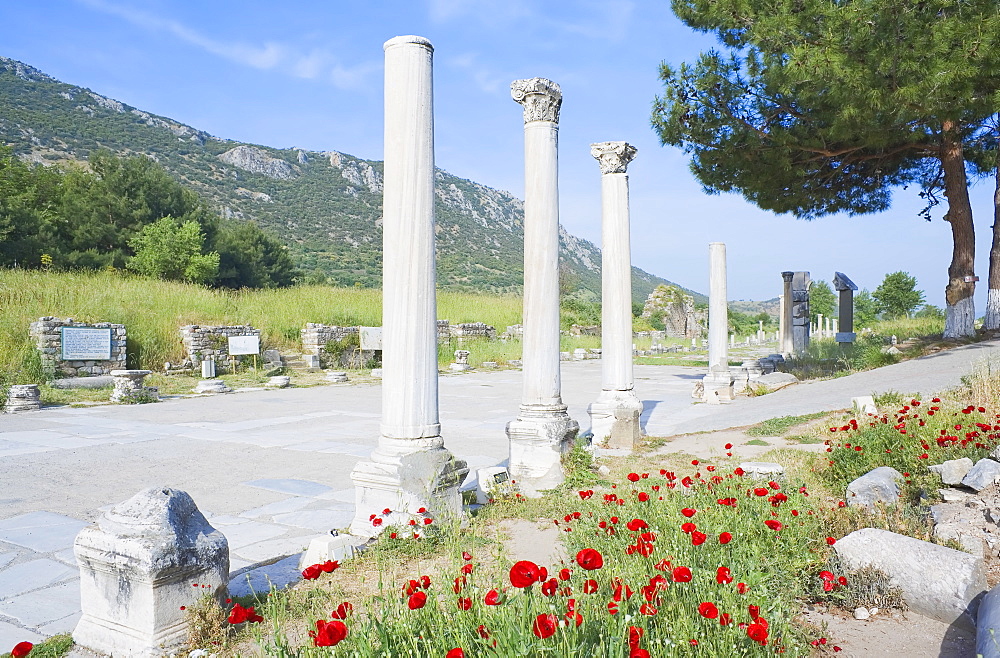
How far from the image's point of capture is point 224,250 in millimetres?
35938

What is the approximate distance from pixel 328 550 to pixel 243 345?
16983 mm

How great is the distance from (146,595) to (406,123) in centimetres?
360

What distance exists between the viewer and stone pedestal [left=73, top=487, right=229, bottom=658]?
3.28 metres

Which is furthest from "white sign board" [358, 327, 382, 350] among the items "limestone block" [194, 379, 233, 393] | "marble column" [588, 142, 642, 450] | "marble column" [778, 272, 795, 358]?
"marble column" [588, 142, 642, 450]

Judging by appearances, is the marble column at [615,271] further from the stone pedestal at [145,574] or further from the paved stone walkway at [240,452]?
the stone pedestal at [145,574]

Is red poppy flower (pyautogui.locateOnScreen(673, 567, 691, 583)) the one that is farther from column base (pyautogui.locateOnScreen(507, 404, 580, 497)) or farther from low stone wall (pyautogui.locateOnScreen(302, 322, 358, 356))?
low stone wall (pyautogui.locateOnScreen(302, 322, 358, 356))

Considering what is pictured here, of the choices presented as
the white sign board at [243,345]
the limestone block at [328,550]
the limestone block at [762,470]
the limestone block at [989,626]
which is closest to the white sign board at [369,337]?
the white sign board at [243,345]

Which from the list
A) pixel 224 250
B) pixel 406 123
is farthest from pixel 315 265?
pixel 406 123

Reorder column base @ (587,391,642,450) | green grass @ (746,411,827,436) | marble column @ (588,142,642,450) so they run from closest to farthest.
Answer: column base @ (587,391,642,450) → marble column @ (588,142,642,450) → green grass @ (746,411,827,436)

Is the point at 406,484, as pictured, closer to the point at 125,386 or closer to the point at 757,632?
the point at 757,632

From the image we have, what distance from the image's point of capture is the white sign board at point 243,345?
784 inches

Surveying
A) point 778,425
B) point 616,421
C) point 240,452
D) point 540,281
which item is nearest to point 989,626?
point 540,281

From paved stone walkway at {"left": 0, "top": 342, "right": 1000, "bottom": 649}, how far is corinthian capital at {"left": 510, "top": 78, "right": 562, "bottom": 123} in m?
4.09

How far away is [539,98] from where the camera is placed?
7.12 meters
